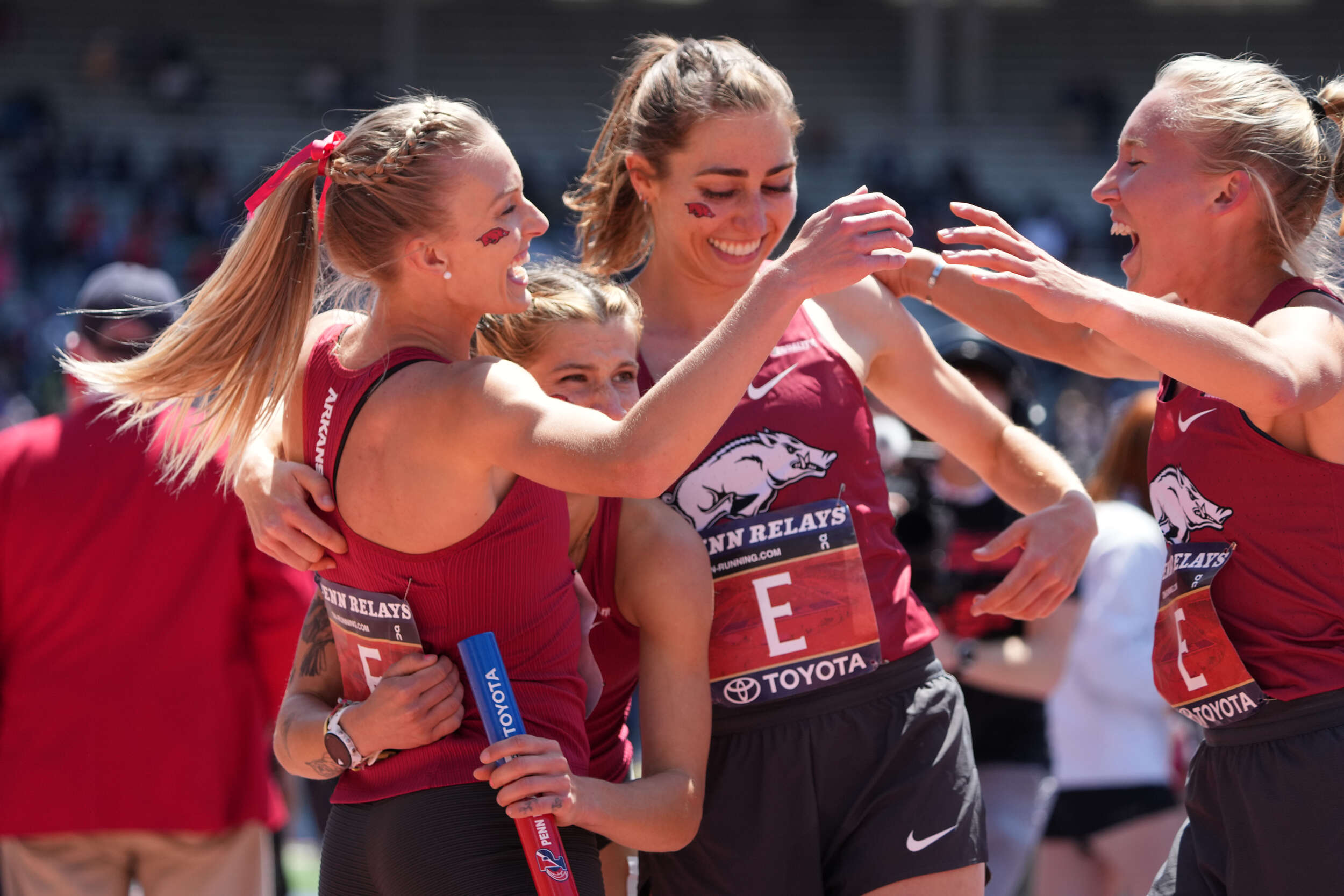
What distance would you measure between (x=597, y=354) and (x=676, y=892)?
978 millimetres

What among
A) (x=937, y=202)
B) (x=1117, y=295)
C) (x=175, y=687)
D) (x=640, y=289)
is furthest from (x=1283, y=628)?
(x=937, y=202)

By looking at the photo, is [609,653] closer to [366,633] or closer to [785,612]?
[785,612]

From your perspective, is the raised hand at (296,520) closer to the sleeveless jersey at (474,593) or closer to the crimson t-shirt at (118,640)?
the sleeveless jersey at (474,593)

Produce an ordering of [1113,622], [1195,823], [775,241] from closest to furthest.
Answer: [1195,823]
[775,241]
[1113,622]

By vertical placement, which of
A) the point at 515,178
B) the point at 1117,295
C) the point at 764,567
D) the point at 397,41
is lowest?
the point at 397,41

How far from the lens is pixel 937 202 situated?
806 inches

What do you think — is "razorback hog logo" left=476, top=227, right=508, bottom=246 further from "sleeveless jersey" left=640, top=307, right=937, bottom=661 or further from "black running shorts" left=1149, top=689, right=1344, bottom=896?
"black running shorts" left=1149, top=689, right=1344, bottom=896

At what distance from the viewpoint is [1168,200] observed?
2.38 m

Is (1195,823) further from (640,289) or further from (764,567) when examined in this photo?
(640,289)

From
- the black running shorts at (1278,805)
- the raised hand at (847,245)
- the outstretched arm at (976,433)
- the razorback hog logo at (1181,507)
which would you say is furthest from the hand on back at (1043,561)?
the raised hand at (847,245)

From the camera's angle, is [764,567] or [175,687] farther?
[175,687]

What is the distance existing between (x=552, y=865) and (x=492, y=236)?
934 mm

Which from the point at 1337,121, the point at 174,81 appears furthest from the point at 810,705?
the point at 174,81

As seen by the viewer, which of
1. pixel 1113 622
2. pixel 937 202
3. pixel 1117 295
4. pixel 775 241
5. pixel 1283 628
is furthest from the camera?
pixel 937 202
